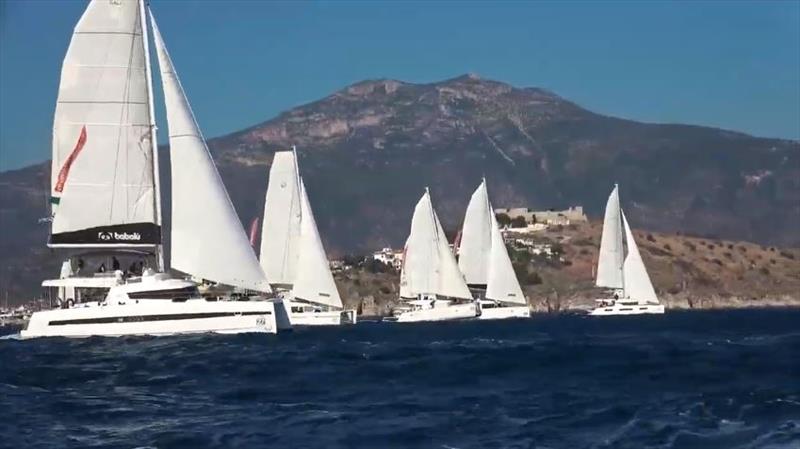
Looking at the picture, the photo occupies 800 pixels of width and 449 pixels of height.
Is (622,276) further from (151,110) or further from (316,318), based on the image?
(151,110)

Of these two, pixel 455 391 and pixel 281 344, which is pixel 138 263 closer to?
pixel 281 344

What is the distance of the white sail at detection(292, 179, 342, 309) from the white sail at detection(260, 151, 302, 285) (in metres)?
1.49

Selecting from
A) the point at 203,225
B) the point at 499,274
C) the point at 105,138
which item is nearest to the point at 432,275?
the point at 499,274

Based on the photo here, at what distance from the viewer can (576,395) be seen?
1308 inches

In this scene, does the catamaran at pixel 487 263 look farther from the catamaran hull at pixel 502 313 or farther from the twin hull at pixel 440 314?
the twin hull at pixel 440 314

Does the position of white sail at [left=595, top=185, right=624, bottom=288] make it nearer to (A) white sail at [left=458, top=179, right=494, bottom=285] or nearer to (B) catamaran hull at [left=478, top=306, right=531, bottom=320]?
(B) catamaran hull at [left=478, top=306, right=531, bottom=320]

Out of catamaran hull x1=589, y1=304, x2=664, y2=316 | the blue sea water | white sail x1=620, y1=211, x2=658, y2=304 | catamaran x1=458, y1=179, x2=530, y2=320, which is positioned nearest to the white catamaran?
catamaran x1=458, y1=179, x2=530, y2=320

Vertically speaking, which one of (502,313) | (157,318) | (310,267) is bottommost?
(157,318)

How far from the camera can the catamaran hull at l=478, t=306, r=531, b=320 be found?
375 feet

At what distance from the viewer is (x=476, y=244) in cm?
11750

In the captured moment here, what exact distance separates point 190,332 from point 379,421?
106ft

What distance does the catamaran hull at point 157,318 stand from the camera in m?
60.5

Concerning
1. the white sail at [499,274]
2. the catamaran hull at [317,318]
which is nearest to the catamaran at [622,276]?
the white sail at [499,274]

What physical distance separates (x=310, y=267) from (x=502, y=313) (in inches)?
1012
